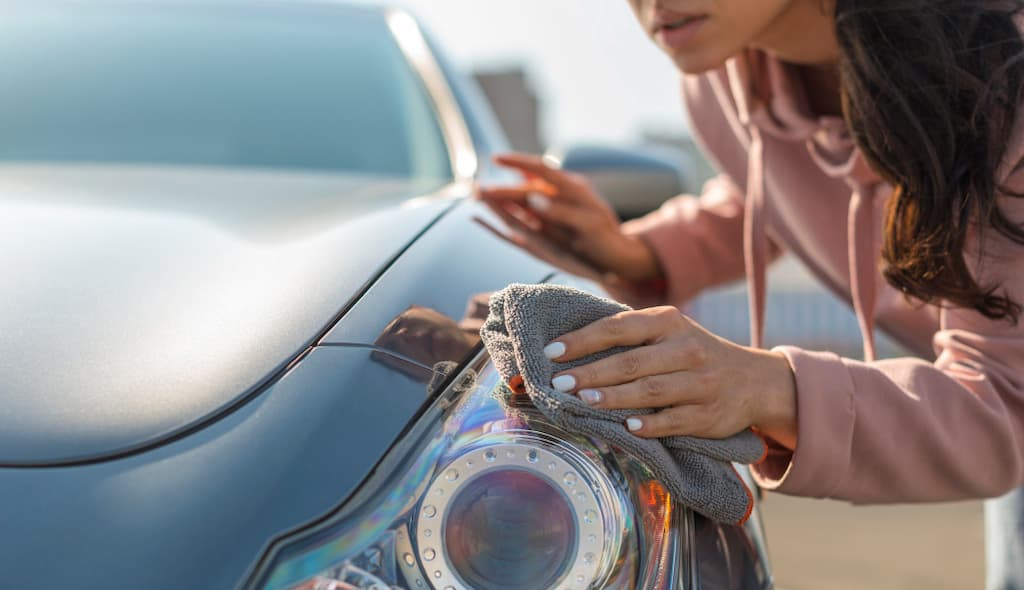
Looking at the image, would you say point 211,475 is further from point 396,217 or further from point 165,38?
point 165,38

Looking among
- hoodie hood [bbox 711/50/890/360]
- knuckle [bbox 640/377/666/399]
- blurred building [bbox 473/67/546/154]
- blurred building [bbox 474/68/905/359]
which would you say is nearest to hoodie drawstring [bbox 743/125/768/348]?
hoodie hood [bbox 711/50/890/360]

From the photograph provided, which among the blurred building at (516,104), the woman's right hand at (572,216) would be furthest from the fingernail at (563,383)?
the blurred building at (516,104)

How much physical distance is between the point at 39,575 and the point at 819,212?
1433mm

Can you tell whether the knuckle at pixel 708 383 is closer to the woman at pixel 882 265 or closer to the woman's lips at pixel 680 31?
the woman at pixel 882 265

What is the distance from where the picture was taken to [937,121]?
1.35 meters

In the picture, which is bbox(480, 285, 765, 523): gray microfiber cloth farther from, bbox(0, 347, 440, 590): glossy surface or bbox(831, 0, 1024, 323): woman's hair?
bbox(831, 0, 1024, 323): woman's hair

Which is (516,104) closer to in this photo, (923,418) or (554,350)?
(923,418)

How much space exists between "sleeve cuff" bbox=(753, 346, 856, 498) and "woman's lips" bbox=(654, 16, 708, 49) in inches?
19.4

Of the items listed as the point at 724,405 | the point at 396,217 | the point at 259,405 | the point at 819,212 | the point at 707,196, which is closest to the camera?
the point at 259,405

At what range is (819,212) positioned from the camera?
193 cm

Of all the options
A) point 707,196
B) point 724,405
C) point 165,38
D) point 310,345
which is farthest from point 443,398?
point 707,196

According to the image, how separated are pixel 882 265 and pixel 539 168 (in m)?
0.71

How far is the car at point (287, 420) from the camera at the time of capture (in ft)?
2.89

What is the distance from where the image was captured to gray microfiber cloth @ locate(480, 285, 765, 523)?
3.25ft
